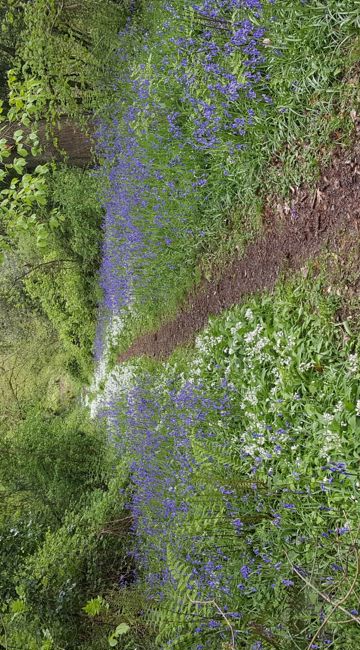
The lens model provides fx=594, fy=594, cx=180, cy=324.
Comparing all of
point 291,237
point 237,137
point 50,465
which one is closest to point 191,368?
point 291,237

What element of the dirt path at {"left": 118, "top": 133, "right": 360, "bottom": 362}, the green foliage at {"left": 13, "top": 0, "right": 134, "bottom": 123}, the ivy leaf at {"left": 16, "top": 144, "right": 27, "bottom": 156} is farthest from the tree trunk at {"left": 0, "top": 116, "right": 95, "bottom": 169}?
the ivy leaf at {"left": 16, "top": 144, "right": 27, "bottom": 156}

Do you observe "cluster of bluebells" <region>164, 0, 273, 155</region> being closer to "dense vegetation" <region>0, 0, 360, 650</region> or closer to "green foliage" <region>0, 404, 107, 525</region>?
"dense vegetation" <region>0, 0, 360, 650</region>

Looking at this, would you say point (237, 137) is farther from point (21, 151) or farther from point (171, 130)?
point (21, 151)

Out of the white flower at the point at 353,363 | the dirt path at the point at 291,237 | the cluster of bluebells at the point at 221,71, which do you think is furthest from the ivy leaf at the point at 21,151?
the white flower at the point at 353,363

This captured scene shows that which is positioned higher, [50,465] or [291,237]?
[291,237]

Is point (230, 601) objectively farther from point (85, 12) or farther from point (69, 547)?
point (85, 12)

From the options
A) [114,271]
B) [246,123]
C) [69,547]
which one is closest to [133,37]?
[114,271]
